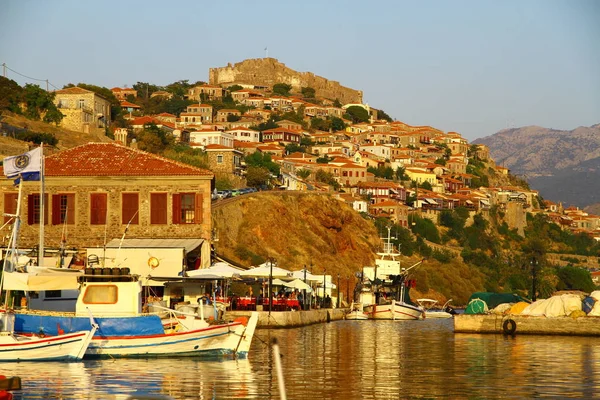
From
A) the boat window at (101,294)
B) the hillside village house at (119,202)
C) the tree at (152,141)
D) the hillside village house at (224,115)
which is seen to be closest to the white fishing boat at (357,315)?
the hillside village house at (119,202)

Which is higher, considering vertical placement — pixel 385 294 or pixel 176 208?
pixel 176 208

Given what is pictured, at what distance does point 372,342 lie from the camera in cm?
4056

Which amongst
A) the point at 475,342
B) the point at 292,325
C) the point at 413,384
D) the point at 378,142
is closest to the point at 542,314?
the point at 475,342

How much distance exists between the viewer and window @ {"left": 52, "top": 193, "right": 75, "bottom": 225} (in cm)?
5444

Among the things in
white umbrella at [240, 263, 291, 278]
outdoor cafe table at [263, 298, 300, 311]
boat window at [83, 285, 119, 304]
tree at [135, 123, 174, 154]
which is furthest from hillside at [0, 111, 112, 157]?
boat window at [83, 285, 119, 304]

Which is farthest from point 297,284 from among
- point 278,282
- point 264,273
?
point 264,273

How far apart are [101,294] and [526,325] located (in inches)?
763

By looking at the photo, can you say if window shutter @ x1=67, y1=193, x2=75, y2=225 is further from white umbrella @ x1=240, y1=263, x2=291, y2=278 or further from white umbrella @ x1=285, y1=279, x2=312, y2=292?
white umbrella @ x1=285, y1=279, x2=312, y2=292

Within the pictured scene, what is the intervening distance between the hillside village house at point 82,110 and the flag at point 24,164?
262 ft

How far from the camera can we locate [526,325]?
43.0 meters

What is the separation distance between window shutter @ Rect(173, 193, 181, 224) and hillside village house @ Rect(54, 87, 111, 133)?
64568mm

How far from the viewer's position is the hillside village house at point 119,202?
2109 inches

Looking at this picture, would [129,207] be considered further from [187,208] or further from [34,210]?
[34,210]

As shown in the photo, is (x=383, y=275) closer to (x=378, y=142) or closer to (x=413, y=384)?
(x=413, y=384)
